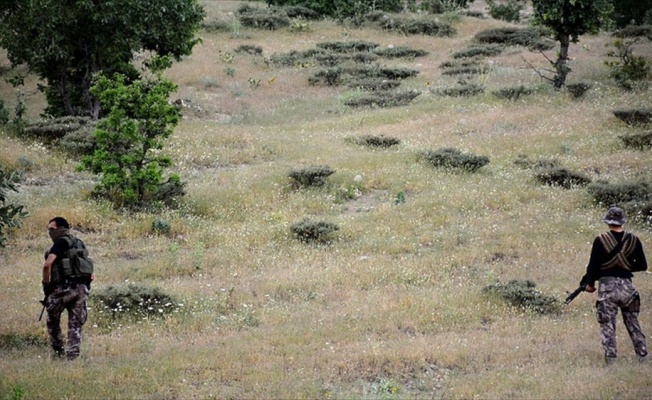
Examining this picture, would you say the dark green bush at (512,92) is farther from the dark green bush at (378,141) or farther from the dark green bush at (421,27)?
the dark green bush at (421,27)

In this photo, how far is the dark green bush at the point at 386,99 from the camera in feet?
108

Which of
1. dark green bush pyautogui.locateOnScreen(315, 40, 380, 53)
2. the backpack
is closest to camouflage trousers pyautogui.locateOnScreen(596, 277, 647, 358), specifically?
the backpack

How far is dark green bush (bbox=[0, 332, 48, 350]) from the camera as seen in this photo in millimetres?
11273

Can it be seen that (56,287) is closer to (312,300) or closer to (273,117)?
(312,300)

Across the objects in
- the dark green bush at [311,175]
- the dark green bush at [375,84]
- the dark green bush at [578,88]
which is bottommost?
the dark green bush at [311,175]

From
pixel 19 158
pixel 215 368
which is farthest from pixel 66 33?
pixel 215 368

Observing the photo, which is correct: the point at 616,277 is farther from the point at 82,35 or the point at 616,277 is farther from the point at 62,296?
the point at 82,35

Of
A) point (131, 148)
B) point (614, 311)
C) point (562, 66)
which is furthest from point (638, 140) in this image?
point (131, 148)

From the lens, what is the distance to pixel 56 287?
10.4m

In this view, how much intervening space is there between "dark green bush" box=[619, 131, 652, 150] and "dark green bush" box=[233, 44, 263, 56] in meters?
25.2

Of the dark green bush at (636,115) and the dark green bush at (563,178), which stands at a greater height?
the dark green bush at (636,115)

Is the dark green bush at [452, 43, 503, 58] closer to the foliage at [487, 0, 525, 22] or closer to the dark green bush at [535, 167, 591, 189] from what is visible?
the dark green bush at [535, 167, 591, 189]

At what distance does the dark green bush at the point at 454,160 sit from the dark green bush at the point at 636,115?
6.60m

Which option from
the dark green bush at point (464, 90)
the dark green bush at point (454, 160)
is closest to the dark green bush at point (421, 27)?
the dark green bush at point (464, 90)
